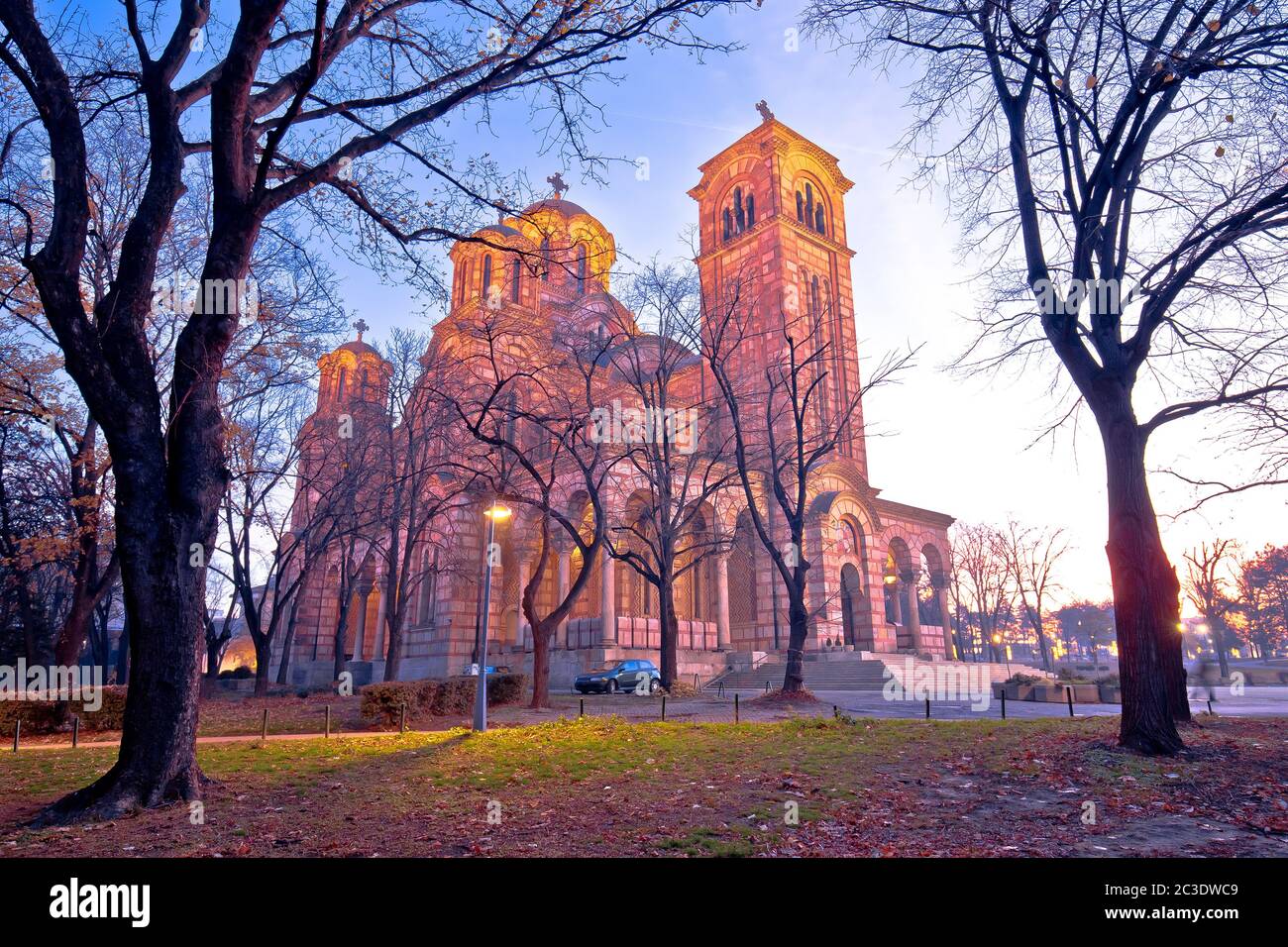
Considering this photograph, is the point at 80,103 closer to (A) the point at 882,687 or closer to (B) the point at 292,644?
(A) the point at 882,687

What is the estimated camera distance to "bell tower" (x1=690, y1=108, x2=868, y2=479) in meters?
39.6

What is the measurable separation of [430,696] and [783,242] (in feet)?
101

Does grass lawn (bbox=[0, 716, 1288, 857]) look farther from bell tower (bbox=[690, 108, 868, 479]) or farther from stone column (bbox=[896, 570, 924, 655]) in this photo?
bell tower (bbox=[690, 108, 868, 479])

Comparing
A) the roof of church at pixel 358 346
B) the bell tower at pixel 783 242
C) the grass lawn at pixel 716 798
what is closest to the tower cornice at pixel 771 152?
the bell tower at pixel 783 242

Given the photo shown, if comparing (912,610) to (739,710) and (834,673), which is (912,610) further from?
(739,710)

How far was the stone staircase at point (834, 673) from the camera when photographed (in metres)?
28.2

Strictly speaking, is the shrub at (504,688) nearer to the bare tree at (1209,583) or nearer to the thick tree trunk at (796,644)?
the thick tree trunk at (796,644)

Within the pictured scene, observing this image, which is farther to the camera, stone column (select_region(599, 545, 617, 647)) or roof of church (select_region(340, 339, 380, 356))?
roof of church (select_region(340, 339, 380, 356))

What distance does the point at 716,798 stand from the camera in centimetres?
746

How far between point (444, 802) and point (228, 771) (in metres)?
3.99

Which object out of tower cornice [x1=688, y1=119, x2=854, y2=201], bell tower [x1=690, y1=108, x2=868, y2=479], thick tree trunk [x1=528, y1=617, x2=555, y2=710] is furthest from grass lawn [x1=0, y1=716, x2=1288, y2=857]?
tower cornice [x1=688, y1=119, x2=854, y2=201]

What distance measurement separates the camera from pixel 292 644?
45219mm

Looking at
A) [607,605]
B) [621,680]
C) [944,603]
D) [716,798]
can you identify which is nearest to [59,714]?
[621,680]

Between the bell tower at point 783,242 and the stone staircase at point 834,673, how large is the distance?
Result: 11020 mm
